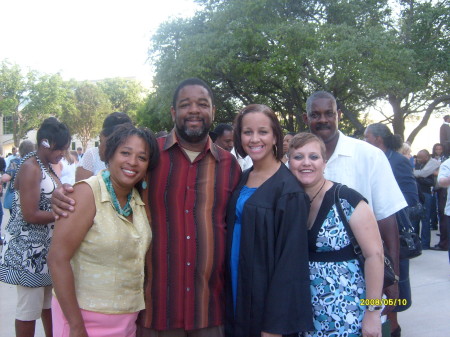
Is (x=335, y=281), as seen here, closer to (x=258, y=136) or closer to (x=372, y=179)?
(x=372, y=179)

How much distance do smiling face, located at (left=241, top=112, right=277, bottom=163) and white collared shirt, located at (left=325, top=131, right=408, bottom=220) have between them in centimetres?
56

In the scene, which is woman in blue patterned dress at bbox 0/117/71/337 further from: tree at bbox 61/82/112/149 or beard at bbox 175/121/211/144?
tree at bbox 61/82/112/149

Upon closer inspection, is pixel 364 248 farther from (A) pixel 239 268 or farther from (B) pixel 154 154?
(B) pixel 154 154

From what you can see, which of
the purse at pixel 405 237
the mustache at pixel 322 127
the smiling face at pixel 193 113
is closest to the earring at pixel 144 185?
the smiling face at pixel 193 113

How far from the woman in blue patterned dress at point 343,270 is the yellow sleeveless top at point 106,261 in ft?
3.31

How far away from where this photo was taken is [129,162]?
2.38 m

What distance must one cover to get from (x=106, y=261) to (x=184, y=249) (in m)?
0.46

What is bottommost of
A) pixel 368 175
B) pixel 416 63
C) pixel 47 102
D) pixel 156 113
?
pixel 368 175

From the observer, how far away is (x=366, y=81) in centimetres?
1537

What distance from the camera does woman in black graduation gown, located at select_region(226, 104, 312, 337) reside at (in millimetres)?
2225

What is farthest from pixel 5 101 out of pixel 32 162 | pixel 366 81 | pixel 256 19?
pixel 32 162

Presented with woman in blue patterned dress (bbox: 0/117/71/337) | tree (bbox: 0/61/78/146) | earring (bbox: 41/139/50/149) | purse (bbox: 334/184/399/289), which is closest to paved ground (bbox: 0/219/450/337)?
woman in blue patterned dress (bbox: 0/117/71/337)

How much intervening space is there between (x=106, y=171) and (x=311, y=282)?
133cm

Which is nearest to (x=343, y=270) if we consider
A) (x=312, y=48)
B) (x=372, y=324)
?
(x=372, y=324)
